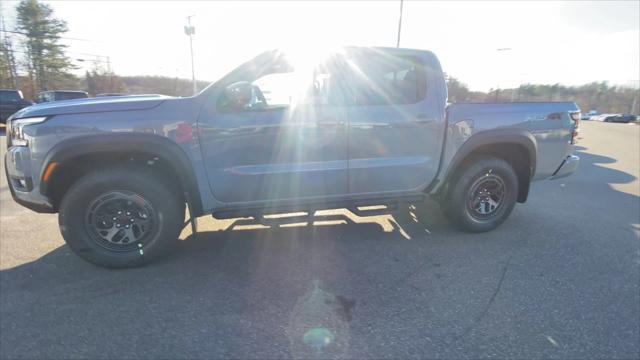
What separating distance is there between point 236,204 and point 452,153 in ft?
7.68

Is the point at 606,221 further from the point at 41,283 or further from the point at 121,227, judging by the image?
the point at 41,283

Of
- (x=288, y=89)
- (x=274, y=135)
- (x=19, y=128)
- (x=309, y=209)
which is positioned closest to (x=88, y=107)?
(x=19, y=128)

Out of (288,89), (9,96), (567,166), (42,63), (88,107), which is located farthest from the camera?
(42,63)

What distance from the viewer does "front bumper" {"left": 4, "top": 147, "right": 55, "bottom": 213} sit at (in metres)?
2.87

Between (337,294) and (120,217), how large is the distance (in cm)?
210

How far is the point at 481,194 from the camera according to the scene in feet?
13.0

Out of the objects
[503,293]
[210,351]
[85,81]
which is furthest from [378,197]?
[85,81]

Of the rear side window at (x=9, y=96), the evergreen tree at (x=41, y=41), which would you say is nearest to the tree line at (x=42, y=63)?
the evergreen tree at (x=41, y=41)

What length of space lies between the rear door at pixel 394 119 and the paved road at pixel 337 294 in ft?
2.53

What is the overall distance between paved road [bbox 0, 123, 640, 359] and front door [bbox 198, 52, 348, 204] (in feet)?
2.44

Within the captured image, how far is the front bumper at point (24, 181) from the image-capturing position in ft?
9.42

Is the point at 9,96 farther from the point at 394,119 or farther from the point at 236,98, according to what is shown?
the point at 394,119

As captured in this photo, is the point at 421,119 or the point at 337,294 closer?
the point at 337,294

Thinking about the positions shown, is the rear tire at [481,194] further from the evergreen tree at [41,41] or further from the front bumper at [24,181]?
the evergreen tree at [41,41]
